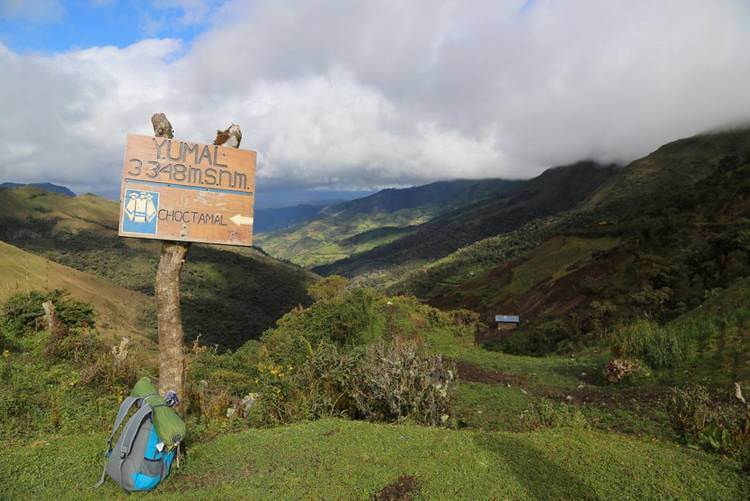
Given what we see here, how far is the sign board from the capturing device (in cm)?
514

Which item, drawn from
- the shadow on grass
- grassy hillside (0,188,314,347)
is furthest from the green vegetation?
grassy hillside (0,188,314,347)

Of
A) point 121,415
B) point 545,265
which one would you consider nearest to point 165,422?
point 121,415

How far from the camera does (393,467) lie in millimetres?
4633

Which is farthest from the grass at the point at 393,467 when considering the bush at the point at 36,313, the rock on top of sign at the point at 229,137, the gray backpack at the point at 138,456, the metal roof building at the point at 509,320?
the metal roof building at the point at 509,320

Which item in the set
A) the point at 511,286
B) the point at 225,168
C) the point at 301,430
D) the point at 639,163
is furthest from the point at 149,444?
the point at 639,163

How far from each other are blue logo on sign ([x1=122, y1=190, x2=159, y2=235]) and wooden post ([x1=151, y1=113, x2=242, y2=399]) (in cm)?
33

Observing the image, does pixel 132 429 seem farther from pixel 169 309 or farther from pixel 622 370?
pixel 622 370

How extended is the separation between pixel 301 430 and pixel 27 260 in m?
55.3

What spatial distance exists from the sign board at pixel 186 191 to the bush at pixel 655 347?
10428mm

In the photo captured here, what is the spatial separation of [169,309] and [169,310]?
0.04 ft

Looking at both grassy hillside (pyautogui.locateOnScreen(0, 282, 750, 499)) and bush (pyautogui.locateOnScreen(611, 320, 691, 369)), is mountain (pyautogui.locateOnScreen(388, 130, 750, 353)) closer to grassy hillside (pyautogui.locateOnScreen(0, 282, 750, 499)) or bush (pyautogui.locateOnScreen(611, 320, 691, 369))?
bush (pyautogui.locateOnScreen(611, 320, 691, 369))

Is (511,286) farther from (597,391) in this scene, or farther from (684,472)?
(684,472)

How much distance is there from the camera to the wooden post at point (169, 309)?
208 inches

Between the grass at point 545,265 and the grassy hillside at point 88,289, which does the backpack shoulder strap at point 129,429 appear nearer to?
the grassy hillside at point 88,289
